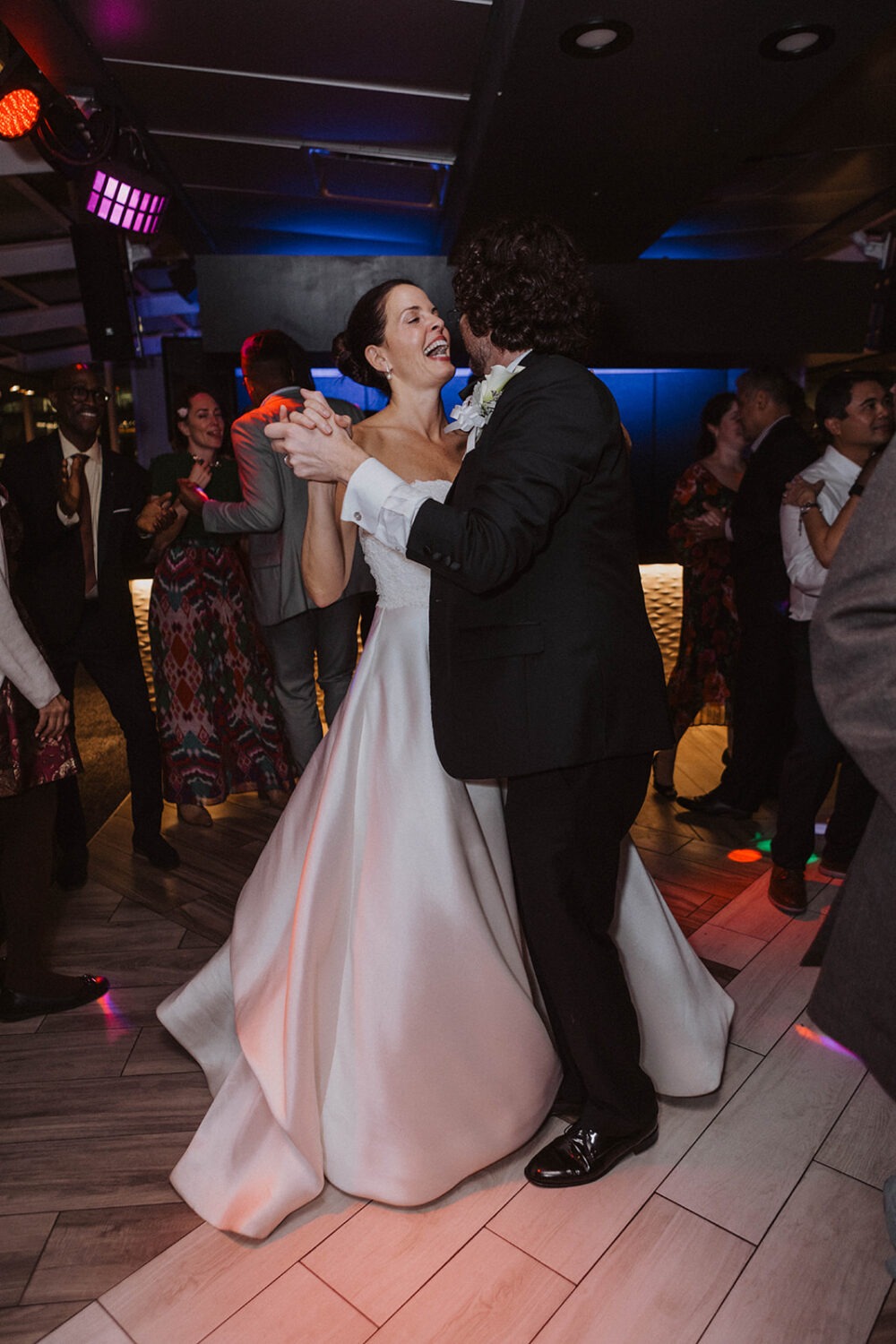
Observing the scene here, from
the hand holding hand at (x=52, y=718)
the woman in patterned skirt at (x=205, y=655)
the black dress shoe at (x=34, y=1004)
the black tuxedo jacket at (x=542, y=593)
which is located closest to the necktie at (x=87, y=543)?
the woman in patterned skirt at (x=205, y=655)

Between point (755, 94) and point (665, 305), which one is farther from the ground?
point (755, 94)

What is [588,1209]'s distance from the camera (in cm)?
156

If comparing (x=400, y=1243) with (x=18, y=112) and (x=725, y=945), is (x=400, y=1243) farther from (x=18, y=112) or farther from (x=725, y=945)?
Answer: (x=18, y=112)

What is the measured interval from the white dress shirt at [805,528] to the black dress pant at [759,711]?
43 cm

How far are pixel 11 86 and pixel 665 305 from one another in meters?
3.29

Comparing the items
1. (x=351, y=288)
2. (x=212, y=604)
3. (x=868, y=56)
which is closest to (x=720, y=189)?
(x=868, y=56)

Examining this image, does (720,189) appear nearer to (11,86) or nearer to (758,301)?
(758,301)

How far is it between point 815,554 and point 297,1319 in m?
2.24

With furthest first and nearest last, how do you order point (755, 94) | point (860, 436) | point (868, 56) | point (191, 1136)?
point (868, 56) < point (755, 94) < point (860, 436) < point (191, 1136)

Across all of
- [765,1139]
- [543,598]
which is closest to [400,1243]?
[765,1139]

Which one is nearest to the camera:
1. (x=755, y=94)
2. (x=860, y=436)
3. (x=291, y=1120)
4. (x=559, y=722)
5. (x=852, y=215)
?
(x=559, y=722)

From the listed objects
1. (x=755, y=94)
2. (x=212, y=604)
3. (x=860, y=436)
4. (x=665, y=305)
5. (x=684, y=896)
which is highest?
(x=755, y=94)

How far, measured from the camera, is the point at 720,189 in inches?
213

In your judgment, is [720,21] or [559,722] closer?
[559,722]
